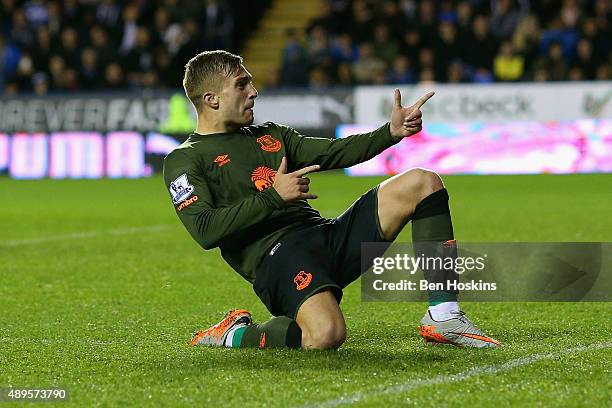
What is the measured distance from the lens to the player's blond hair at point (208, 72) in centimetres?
552

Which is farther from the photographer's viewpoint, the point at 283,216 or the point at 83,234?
the point at 83,234

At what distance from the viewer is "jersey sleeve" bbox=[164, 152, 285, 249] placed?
5082 millimetres

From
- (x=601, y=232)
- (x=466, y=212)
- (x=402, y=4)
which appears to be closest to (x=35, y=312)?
(x=601, y=232)

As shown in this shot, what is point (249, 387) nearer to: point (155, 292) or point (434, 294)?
point (434, 294)

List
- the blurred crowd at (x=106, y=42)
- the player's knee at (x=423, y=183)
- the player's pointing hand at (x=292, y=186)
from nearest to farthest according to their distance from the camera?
the player's pointing hand at (x=292, y=186) < the player's knee at (x=423, y=183) < the blurred crowd at (x=106, y=42)

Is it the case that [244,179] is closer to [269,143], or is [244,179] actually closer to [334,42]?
[269,143]

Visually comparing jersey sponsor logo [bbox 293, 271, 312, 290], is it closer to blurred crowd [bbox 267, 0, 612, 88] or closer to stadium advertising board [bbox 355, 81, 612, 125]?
stadium advertising board [bbox 355, 81, 612, 125]

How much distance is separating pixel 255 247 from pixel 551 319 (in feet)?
5.19

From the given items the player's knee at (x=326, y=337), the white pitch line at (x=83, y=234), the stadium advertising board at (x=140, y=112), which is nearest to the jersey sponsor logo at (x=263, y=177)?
the player's knee at (x=326, y=337)

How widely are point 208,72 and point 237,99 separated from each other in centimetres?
18

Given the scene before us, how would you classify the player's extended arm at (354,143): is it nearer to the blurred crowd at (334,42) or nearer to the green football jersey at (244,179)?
the green football jersey at (244,179)

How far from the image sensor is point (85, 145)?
18.4 m

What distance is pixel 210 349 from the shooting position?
5.38 metres

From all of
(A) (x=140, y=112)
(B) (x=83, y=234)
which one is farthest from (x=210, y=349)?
(A) (x=140, y=112)
